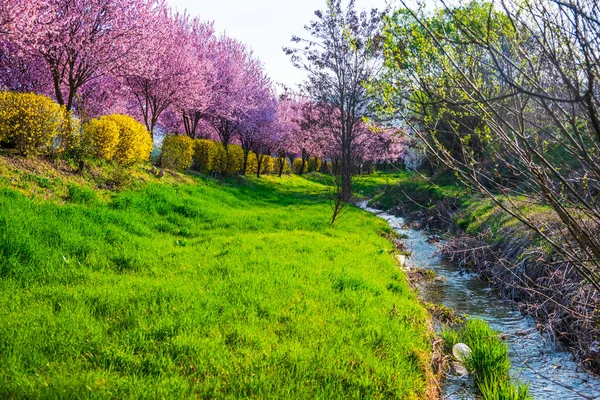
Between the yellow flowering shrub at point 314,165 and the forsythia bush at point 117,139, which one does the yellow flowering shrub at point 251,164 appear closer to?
the forsythia bush at point 117,139

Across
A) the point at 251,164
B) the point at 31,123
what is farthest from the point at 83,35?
the point at 251,164

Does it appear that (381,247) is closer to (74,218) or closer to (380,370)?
(380,370)

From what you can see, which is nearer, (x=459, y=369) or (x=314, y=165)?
(x=459, y=369)

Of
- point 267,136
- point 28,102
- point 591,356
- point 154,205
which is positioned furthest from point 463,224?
point 267,136

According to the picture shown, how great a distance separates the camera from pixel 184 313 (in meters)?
4.61

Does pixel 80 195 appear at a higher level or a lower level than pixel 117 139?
lower

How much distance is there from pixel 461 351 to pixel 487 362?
44 centimetres

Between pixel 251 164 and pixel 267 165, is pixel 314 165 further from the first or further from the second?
pixel 251 164

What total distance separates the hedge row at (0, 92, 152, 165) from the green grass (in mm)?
10002

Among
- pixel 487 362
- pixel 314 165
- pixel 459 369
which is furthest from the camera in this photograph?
pixel 314 165

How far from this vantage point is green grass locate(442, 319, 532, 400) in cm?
400

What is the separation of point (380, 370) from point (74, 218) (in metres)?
6.59

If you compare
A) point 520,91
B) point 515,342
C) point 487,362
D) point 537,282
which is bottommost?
point 515,342

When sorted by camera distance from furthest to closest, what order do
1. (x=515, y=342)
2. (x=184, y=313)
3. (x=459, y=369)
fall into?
(x=515, y=342) → (x=459, y=369) → (x=184, y=313)
